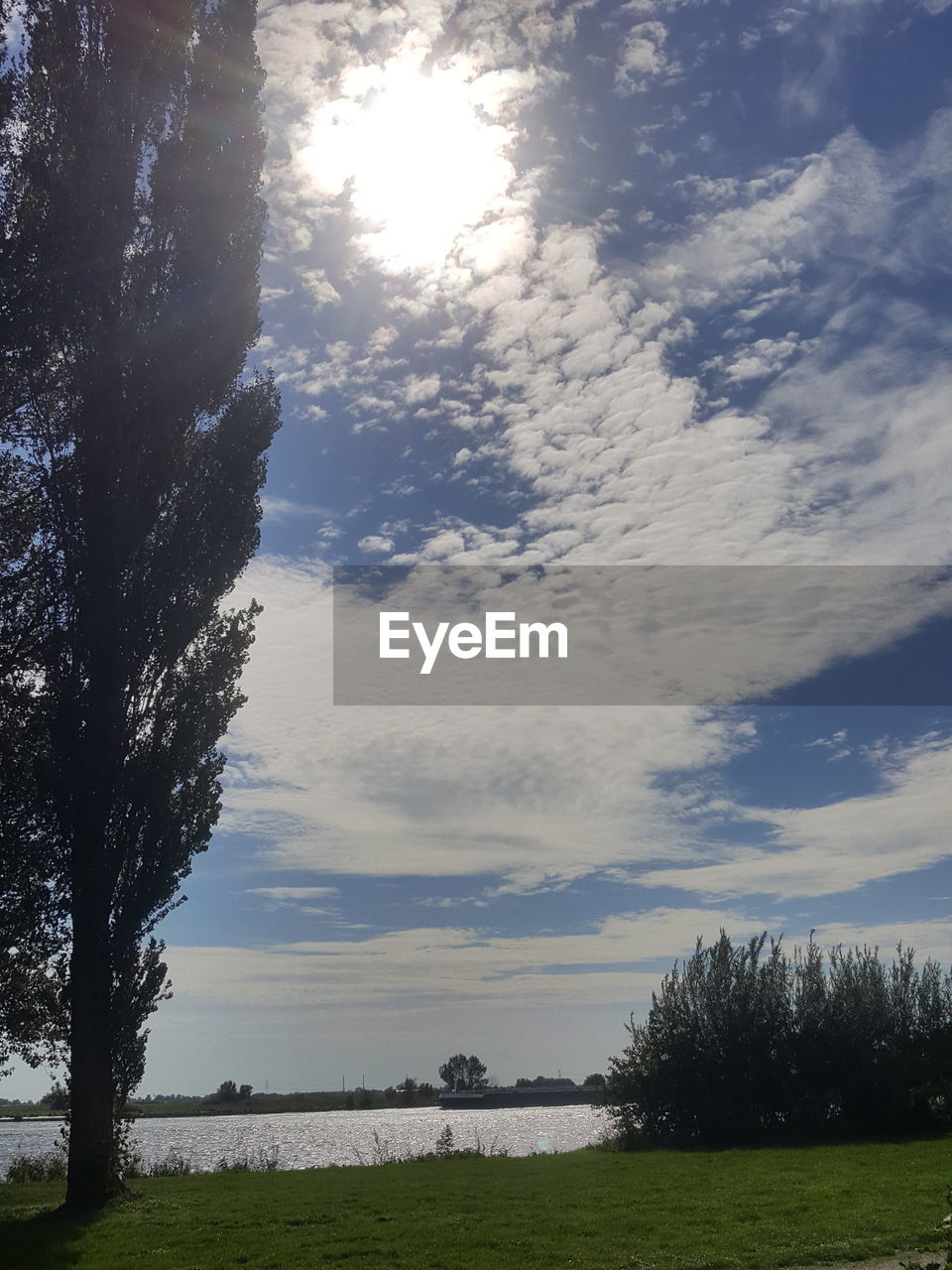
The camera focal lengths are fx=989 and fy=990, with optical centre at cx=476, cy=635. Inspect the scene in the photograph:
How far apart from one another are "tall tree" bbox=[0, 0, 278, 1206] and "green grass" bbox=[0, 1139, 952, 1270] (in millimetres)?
3125

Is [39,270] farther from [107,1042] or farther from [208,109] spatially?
[107,1042]

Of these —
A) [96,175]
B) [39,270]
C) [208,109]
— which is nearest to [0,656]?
[39,270]

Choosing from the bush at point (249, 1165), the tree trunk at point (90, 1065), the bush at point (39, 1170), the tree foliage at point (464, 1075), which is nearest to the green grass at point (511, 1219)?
the tree trunk at point (90, 1065)

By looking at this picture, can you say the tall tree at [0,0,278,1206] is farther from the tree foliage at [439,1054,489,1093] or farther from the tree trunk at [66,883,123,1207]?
the tree foliage at [439,1054,489,1093]

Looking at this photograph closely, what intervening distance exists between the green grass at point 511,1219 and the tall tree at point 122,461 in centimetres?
312

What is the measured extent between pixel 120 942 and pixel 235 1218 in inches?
207

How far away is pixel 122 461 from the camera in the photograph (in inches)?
794

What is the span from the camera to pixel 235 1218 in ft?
55.6

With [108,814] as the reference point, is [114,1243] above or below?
below

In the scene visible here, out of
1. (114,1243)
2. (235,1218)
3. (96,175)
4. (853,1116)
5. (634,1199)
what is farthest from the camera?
(853,1116)

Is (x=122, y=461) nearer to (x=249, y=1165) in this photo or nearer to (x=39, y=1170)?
(x=39, y=1170)

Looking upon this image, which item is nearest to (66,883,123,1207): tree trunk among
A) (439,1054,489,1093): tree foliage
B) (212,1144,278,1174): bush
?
(212,1144,278,1174): bush

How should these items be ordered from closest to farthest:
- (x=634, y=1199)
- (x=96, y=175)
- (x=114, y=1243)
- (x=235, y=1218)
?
1. (x=114, y=1243)
2. (x=235, y=1218)
3. (x=634, y=1199)
4. (x=96, y=175)

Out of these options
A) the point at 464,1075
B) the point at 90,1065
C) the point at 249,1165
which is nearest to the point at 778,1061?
the point at 249,1165
